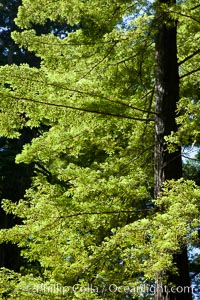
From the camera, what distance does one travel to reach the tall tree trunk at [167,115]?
15.3 ft

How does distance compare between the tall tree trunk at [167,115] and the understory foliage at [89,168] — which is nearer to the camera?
the understory foliage at [89,168]

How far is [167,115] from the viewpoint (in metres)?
5.31

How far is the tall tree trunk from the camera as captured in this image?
4.67m

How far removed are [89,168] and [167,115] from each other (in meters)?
1.24

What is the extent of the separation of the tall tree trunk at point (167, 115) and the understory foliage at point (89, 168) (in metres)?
0.17

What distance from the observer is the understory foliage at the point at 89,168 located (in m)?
4.07

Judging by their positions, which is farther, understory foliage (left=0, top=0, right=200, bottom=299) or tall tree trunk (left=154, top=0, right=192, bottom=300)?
tall tree trunk (left=154, top=0, right=192, bottom=300)

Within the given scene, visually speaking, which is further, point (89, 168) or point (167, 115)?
point (89, 168)

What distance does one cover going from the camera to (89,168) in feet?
18.2

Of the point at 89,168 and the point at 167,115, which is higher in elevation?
the point at 167,115

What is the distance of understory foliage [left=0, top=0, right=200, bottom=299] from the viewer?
13.4 feet

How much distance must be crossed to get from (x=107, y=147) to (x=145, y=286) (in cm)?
247

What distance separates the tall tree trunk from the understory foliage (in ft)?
0.56

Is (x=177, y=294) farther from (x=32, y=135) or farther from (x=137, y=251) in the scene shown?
(x=32, y=135)
